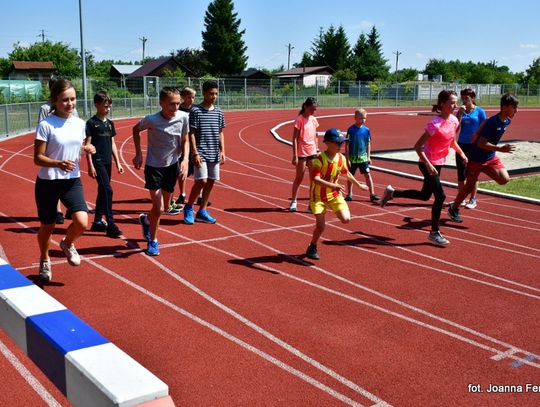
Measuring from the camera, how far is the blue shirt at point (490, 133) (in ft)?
27.0

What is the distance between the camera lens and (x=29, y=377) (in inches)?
149

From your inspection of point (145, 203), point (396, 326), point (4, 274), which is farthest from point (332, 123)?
point (4, 274)

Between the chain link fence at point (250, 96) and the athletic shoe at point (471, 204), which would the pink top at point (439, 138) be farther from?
the chain link fence at point (250, 96)

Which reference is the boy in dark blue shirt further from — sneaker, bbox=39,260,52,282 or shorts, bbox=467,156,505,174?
sneaker, bbox=39,260,52,282

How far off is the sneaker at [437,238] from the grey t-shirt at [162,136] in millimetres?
3640

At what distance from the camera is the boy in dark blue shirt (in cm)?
804

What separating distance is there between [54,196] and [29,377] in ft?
6.64

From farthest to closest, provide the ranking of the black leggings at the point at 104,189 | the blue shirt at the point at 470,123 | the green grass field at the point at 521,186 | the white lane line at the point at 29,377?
1. the green grass field at the point at 521,186
2. the blue shirt at the point at 470,123
3. the black leggings at the point at 104,189
4. the white lane line at the point at 29,377

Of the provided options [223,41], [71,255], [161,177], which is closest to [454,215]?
[161,177]

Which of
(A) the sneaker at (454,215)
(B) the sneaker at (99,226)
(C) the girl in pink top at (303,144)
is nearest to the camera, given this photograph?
(B) the sneaker at (99,226)

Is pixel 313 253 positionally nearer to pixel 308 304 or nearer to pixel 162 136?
pixel 308 304

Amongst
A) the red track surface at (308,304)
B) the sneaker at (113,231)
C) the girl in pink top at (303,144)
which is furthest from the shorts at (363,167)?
the sneaker at (113,231)

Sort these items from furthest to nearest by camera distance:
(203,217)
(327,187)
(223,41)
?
(223,41) < (203,217) < (327,187)

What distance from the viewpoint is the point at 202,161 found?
8.34m
